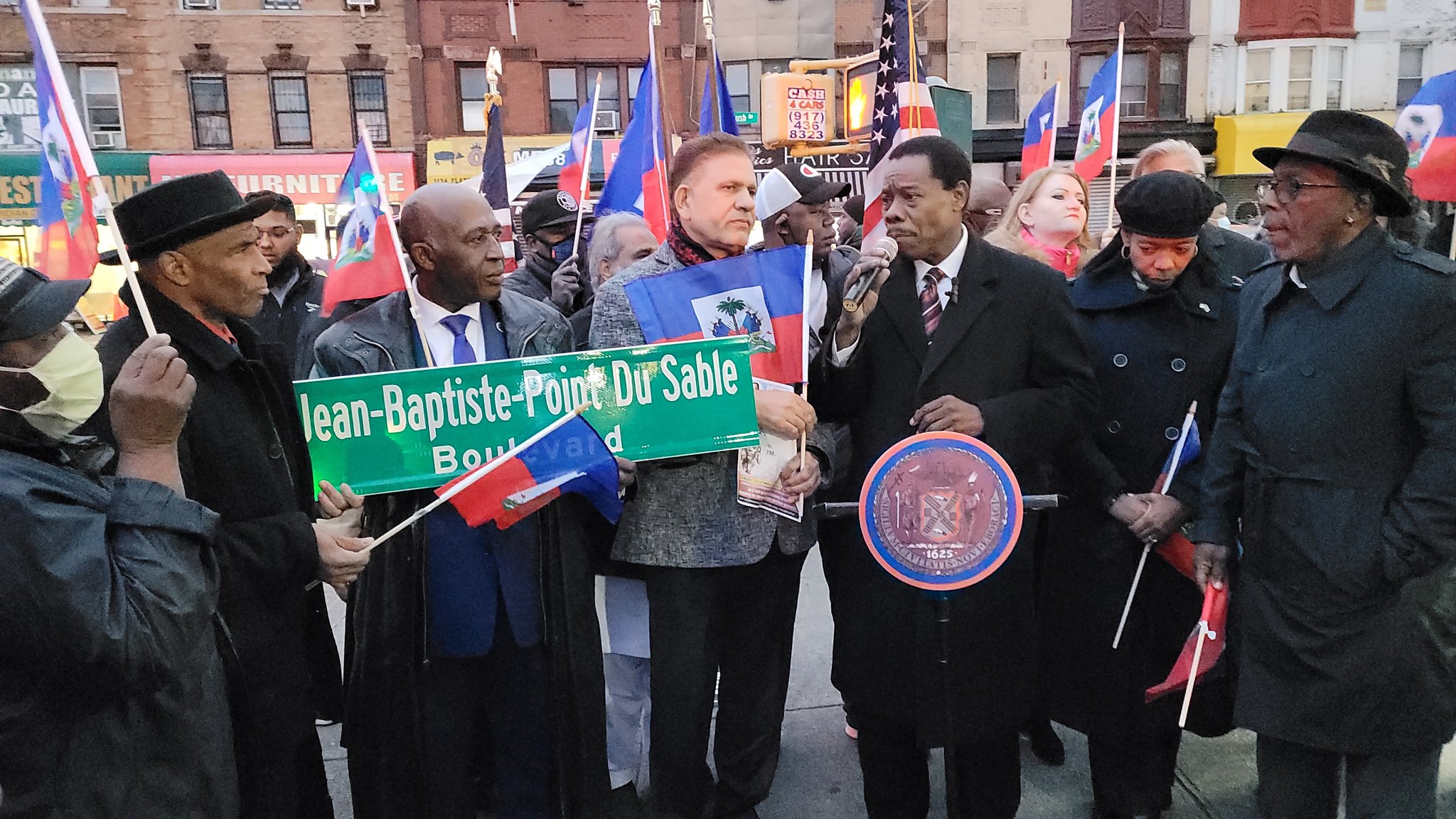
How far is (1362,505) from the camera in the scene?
7.54 feet

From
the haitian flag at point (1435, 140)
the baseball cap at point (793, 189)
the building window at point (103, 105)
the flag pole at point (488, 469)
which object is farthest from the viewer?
the building window at point (103, 105)

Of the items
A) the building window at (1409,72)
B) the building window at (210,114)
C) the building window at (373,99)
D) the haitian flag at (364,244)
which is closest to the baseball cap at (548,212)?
the haitian flag at (364,244)

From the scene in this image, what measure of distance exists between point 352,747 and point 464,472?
3.00 feet

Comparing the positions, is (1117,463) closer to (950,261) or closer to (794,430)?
(950,261)

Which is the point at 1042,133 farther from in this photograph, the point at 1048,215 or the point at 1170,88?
the point at 1170,88

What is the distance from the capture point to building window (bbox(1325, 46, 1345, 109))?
22.0m

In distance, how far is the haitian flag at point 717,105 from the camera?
A: 21.7 feet

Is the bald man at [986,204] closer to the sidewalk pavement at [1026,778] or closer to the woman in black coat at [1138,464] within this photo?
the woman in black coat at [1138,464]

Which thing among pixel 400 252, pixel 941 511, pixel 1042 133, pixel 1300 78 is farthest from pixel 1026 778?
pixel 1300 78

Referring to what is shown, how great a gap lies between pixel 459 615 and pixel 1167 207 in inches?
99.8

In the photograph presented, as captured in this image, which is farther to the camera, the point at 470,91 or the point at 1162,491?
the point at 470,91

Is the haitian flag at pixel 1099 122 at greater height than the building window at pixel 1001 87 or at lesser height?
lesser

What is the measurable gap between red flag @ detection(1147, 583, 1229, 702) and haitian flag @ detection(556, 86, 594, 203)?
14.1 feet

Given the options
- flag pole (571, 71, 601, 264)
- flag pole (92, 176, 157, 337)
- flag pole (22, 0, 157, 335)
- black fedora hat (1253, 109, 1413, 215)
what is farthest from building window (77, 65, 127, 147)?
black fedora hat (1253, 109, 1413, 215)
